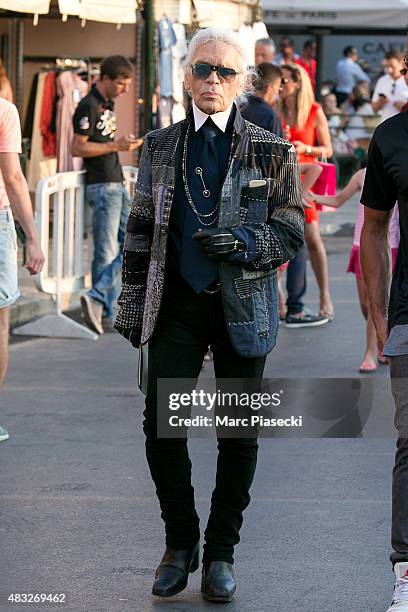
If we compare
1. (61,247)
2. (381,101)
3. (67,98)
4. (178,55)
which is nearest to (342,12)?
(381,101)

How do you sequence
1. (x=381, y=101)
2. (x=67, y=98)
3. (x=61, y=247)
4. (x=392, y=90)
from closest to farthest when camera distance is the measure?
1. (x=61, y=247)
2. (x=67, y=98)
3. (x=392, y=90)
4. (x=381, y=101)

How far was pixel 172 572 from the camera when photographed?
4812 mm

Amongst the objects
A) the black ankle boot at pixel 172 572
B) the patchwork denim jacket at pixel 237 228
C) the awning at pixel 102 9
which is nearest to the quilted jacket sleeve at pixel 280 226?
the patchwork denim jacket at pixel 237 228

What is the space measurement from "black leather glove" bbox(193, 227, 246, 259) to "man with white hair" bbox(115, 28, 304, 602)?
0.06 meters

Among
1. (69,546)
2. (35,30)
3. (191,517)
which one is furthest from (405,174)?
(35,30)

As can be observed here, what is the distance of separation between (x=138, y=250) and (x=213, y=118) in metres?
0.53

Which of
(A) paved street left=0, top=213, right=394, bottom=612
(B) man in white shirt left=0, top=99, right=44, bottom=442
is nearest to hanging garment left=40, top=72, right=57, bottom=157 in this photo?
(A) paved street left=0, top=213, right=394, bottom=612

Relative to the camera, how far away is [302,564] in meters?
5.20

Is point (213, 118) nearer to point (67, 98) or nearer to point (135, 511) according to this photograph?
point (135, 511)

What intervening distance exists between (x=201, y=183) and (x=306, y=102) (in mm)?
6911

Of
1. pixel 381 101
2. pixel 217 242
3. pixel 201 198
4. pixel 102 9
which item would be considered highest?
pixel 102 9

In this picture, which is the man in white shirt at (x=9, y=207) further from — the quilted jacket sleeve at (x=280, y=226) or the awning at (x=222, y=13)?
the awning at (x=222, y=13)

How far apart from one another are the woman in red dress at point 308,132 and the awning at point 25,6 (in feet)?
6.61

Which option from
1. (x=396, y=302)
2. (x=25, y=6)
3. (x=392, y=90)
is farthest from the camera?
(x=392, y=90)
